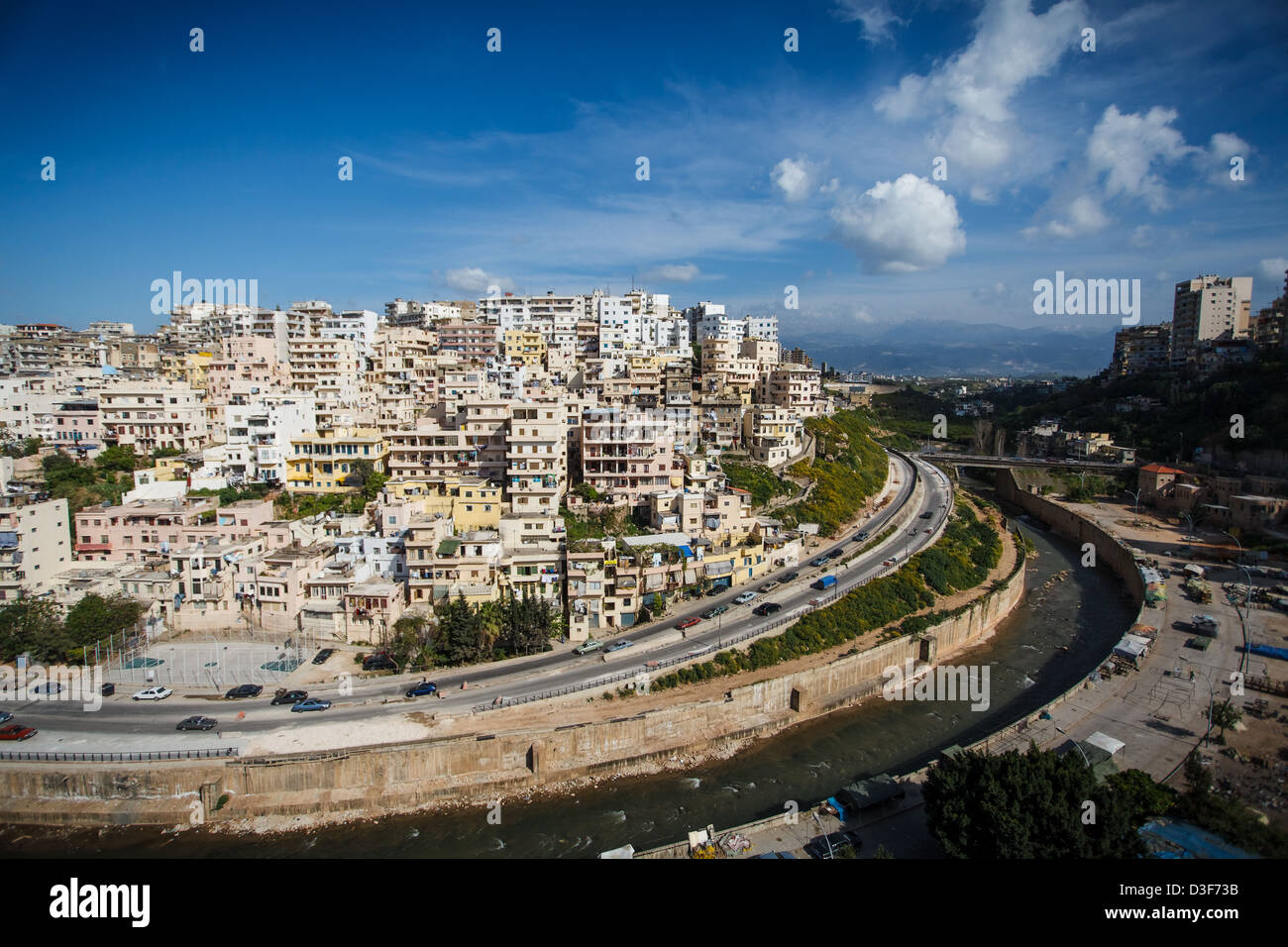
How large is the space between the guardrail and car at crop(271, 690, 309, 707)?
1599 mm

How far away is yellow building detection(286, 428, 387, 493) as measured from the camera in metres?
23.3

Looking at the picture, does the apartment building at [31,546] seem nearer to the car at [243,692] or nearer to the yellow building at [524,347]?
the car at [243,692]

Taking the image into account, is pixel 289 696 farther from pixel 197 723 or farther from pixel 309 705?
pixel 197 723

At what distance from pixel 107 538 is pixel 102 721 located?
7.39 meters

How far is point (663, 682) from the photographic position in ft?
53.0

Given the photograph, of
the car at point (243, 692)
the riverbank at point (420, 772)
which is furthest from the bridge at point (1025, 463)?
the car at point (243, 692)

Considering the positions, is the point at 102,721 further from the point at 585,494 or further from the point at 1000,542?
the point at 1000,542
